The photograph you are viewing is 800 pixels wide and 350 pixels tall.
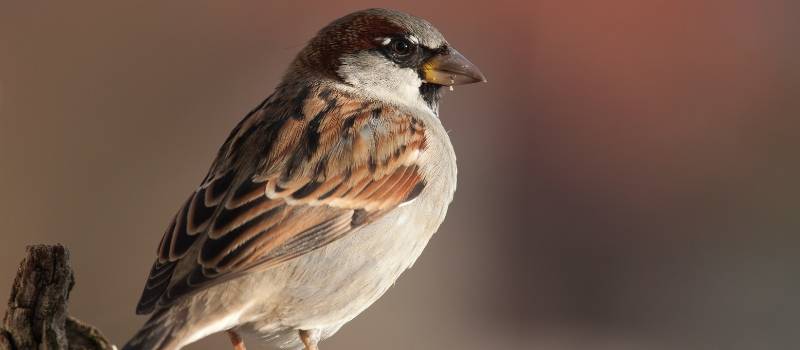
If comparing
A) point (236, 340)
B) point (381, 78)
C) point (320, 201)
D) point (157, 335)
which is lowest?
point (236, 340)

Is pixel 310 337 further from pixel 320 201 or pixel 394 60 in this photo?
pixel 394 60

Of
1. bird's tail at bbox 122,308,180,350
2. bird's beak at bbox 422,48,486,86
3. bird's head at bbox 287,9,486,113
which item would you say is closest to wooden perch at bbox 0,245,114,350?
bird's tail at bbox 122,308,180,350

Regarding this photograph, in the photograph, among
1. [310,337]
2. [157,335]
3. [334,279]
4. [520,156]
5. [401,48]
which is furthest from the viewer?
[520,156]

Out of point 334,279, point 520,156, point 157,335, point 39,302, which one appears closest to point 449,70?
point 334,279

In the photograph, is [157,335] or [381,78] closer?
[157,335]

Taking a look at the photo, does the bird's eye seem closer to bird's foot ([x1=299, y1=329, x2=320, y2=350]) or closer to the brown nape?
the brown nape

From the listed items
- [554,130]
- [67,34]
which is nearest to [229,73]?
[67,34]

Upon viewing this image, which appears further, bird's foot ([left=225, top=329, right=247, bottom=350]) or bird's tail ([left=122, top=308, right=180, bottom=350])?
bird's foot ([left=225, top=329, right=247, bottom=350])
